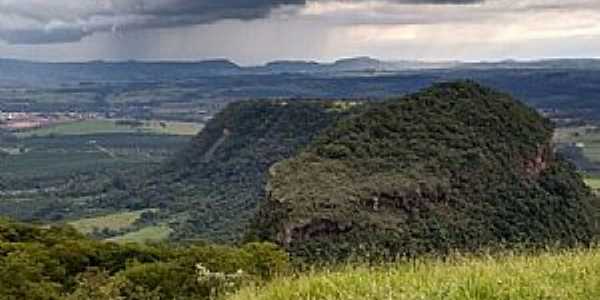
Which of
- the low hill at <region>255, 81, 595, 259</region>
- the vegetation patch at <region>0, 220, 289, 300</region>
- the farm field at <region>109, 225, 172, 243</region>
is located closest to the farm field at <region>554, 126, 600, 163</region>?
the low hill at <region>255, 81, 595, 259</region>

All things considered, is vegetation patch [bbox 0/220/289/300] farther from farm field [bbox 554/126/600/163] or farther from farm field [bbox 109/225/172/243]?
farm field [bbox 554/126/600/163]

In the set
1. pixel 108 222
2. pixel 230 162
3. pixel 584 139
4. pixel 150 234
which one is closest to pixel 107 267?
pixel 150 234

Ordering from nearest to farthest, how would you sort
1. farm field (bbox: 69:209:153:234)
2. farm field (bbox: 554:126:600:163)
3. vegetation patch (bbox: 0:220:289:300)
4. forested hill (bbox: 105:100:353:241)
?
vegetation patch (bbox: 0:220:289:300) < farm field (bbox: 69:209:153:234) < forested hill (bbox: 105:100:353:241) < farm field (bbox: 554:126:600:163)

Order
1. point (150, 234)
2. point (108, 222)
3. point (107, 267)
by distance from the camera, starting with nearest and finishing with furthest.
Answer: point (107, 267), point (150, 234), point (108, 222)

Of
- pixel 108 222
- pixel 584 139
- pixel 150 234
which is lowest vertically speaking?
pixel 108 222

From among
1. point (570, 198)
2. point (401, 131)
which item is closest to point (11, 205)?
point (401, 131)

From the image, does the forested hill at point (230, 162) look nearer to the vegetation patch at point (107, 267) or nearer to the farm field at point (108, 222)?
the farm field at point (108, 222)

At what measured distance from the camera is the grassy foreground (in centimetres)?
705

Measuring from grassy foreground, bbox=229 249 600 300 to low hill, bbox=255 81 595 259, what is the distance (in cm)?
3711

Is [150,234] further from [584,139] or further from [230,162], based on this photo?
[584,139]

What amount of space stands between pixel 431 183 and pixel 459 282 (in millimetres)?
55086

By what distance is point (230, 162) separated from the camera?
511 feet

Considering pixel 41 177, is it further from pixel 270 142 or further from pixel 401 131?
pixel 401 131

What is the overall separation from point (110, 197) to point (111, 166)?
43.7 m
